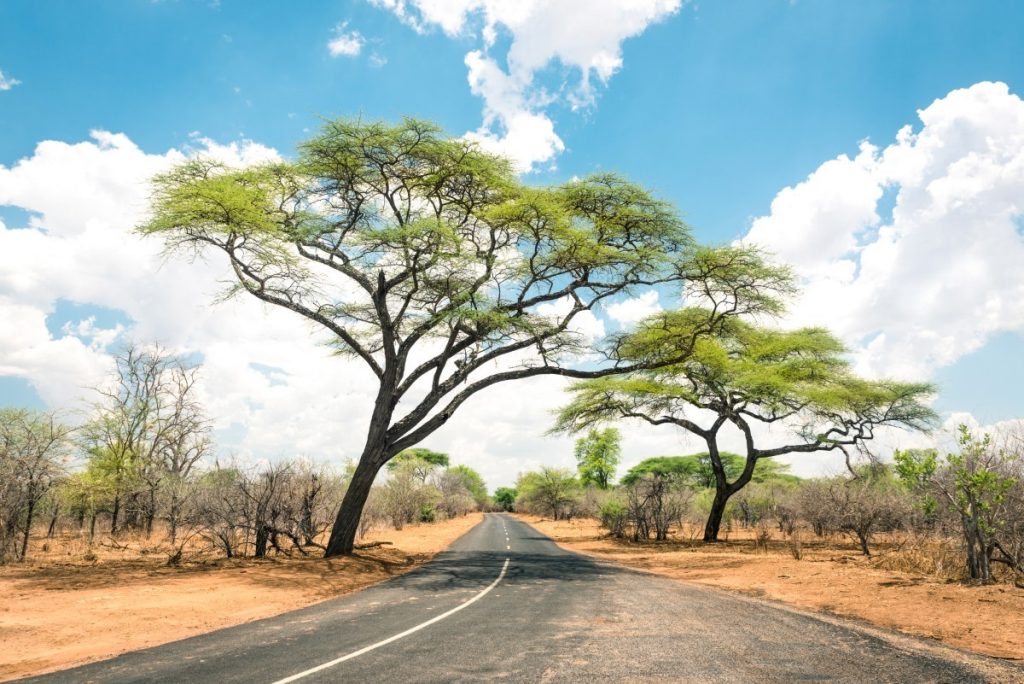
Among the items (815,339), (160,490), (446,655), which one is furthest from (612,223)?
(160,490)

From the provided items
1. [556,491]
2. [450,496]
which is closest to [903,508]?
[556,491]

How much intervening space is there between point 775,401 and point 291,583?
2168 cm

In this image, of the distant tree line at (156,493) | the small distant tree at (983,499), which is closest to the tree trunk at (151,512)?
the distant tree line at (156,493)

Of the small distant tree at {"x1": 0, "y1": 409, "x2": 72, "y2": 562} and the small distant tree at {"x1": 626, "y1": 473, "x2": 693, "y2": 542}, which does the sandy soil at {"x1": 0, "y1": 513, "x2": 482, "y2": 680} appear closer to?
the small distant tree at {"x1": 0, "y1": 409, "x2": 72, "y2": 562}

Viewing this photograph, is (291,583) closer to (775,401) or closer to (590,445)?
(775,401)

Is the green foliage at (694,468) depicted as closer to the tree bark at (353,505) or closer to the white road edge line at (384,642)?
the tree bark at (353,505)

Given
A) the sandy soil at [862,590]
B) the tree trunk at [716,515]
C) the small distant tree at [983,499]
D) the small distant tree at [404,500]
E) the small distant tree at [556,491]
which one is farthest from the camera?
the small distant tree at [556,491]

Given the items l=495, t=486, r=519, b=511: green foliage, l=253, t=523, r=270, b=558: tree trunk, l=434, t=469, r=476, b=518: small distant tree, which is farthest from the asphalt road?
l=495, t=486, r=519, b=511: green foliage

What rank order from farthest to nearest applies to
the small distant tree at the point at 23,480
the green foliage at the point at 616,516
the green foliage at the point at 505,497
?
the green foliage at the point at 505,497 < the green foliage at the point at 616,516 < the small distant tree at the point at 23,480

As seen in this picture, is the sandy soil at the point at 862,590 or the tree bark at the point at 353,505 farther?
the tree bark at the point at 353,505

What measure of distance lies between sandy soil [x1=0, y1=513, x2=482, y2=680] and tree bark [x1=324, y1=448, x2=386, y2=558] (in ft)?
3.13

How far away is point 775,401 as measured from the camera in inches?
1036

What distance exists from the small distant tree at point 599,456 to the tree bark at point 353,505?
2396 inches

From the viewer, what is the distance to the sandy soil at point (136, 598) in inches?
327
